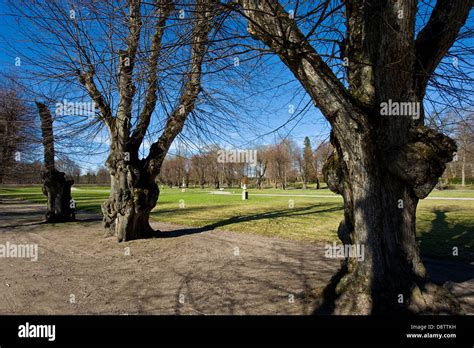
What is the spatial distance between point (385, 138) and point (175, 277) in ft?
14.5

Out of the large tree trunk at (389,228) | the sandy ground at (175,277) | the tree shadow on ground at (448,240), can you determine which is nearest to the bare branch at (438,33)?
the large tree trunk at (389,228)

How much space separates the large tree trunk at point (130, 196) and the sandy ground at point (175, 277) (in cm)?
52

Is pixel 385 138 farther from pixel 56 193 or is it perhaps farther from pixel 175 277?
pixel 56 193

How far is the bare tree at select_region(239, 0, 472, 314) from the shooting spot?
139 inches

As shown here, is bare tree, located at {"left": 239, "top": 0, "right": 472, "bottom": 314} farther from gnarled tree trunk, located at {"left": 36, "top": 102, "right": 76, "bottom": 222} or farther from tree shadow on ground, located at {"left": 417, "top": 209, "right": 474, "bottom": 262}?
gnarled tree trunk, located at {"left": 36, "top": 102, "right": 76, "bottom": 222}

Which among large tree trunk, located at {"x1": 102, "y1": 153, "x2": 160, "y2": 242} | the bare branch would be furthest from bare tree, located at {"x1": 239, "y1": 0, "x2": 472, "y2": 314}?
large tree trunk, located at {"x1": 102, "y1": 153, "x2": 160, "y2": 242}

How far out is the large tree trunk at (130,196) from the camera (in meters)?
8.80

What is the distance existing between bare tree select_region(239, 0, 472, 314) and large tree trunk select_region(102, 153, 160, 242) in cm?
658

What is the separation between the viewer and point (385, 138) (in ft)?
12.2

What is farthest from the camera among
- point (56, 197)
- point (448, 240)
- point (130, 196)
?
point (56, 197)

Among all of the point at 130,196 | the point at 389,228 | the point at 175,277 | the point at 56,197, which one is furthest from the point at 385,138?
the point at 56,197

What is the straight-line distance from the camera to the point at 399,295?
11.6ft

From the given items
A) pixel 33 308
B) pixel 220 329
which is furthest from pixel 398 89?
pixel 33 308

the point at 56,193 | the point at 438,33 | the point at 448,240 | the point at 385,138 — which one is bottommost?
the point at 448,240
